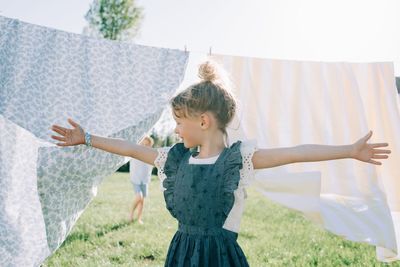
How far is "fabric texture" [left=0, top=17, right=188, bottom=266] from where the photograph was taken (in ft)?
10.4

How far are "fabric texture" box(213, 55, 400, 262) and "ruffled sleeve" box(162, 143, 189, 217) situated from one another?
1040 mm

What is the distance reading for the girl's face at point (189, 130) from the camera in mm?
2379

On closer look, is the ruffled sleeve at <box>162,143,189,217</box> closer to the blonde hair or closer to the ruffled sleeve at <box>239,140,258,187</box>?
the blonde hair

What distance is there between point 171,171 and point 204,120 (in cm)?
29

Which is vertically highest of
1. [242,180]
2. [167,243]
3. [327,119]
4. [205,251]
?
[327,119]

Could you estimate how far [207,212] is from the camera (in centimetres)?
226

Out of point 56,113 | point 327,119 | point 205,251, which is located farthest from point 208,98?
point 327,119

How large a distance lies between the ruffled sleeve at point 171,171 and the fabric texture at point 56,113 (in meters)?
0.94

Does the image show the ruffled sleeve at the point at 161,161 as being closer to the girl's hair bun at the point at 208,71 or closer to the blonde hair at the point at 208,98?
the blonde hair at the point at 208,98

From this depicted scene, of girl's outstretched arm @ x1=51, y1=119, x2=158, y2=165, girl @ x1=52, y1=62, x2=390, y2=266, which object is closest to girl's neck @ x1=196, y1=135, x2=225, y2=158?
girl @ x1=52, y1=62, x2=390, y2=266

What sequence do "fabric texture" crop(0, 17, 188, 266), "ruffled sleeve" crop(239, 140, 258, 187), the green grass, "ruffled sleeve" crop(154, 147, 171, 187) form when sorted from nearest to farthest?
"ruffled sleeve" crop(239, 140, 258, 187) → "ruffled sleeve" crop(154, 147, 171, 187) → "fabric texture" crop(0, 17, 188, 266) → the green grass

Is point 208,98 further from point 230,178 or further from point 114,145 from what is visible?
point 114,145

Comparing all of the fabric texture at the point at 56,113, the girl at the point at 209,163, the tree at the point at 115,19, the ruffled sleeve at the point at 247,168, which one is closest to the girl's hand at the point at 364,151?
the girl at the point at 209,163

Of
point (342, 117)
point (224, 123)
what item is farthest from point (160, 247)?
point (224, 123)
